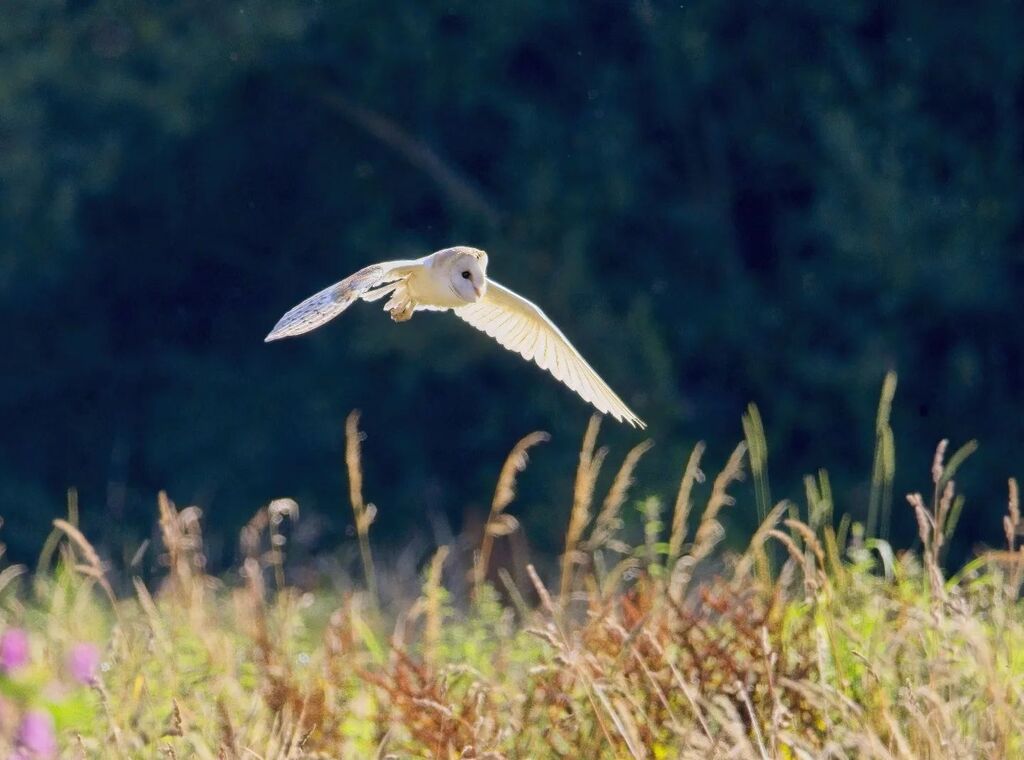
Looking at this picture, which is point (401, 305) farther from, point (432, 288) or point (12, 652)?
point (12, 652)

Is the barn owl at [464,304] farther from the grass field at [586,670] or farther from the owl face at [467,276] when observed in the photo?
the grass field at [586,670]

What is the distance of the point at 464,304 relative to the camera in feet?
11.3

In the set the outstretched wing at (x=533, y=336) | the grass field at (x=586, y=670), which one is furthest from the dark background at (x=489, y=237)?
the grass field at (x=586, y=670)

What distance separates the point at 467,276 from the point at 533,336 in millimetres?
550

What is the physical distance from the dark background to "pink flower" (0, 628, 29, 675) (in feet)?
26.3

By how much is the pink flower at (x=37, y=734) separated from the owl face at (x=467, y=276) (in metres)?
1.28

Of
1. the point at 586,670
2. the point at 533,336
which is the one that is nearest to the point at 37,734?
the point at 586,670

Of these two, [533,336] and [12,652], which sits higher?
[533,336]

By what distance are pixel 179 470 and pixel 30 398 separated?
155cm

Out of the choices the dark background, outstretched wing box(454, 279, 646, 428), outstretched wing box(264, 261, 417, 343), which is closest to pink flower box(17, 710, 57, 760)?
outstretched wing box(264, 261, 417, 343)

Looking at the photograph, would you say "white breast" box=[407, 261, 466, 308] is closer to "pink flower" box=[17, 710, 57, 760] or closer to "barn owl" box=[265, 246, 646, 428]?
"barn owl" box=[265, 246, 646, 428]

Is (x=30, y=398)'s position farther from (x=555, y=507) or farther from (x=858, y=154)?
(x=858, y=154)

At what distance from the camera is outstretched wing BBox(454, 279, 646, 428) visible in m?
3.65

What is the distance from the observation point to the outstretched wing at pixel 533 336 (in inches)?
144
